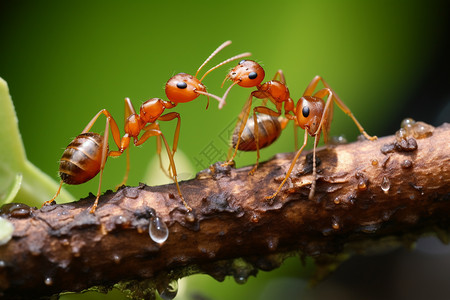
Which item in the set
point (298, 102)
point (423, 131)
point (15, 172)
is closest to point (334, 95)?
point (298, 102)

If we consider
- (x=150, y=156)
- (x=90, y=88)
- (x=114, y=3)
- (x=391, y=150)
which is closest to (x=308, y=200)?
(x=391, y=150)

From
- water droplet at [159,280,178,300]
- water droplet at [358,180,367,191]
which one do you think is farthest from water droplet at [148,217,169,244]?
water droplet at [358,180,367,191]

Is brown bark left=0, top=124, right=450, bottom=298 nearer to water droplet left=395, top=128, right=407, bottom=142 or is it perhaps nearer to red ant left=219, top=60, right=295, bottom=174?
water droplet left=395, top=128, right=407, bottom=142

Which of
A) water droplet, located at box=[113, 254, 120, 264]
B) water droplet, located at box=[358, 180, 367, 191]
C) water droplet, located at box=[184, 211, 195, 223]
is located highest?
water droplet, located at box=[358, 180, 367, 191]

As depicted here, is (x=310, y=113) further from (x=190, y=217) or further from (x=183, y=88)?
(x=190, y=217)

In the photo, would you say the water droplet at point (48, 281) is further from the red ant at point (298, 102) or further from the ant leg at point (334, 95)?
the ant leg at point (334, 95)
